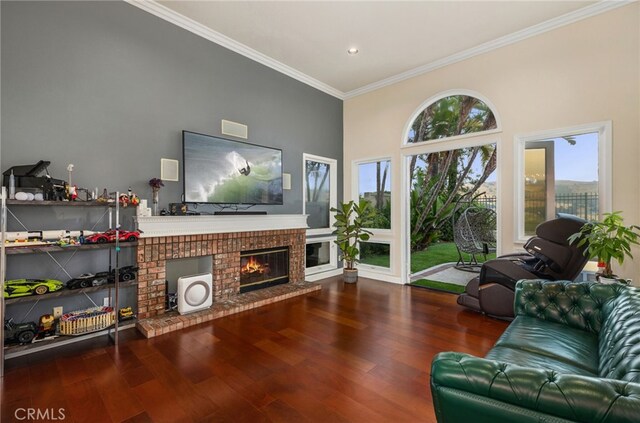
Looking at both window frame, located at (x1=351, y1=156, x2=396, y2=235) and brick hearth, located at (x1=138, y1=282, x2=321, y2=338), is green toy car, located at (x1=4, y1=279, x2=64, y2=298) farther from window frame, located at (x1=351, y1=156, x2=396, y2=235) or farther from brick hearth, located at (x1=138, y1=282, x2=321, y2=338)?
window frame, located at (x1=351, y1=156, x2=396, y2=235)

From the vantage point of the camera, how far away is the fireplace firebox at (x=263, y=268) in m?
4.11

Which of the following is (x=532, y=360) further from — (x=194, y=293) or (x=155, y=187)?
(x=155, y=187)

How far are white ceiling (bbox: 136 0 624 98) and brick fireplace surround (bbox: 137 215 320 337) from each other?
8.23 ft

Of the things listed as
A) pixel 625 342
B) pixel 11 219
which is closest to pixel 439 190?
pixel 625 342

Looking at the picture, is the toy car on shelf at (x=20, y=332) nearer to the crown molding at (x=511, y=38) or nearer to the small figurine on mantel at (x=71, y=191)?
the small figurine on mantel at (x=71, y=191)

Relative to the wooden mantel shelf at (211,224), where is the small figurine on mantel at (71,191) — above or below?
above

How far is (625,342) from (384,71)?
4680 millimetres

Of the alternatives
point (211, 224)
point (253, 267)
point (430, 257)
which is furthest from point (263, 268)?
point (430, 257)

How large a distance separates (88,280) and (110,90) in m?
1.99

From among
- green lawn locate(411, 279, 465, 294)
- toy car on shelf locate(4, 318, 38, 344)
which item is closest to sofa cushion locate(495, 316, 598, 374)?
green lawn locate(411, 279, 465, 294)

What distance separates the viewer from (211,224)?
359 cm

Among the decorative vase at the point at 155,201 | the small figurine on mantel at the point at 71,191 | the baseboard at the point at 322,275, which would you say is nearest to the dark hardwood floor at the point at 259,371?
the decorative vase at the point at 155,201

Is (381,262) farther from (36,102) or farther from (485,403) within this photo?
(36,102)

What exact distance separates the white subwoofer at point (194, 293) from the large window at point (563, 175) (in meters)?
4.15
